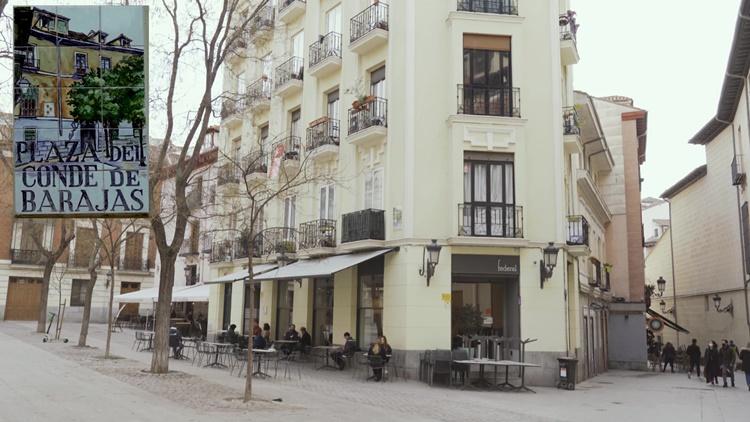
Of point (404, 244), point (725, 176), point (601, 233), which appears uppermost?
point (725, 176)

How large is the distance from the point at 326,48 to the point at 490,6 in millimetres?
6414

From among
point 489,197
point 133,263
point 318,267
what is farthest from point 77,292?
point 489,197

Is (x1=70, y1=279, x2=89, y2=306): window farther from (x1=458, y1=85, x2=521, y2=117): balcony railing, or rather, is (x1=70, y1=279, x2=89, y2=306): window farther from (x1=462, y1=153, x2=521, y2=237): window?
(x1=458, y1=85, x2=521, y2=117): balcony railing

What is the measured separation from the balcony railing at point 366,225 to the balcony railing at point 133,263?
1319 inches

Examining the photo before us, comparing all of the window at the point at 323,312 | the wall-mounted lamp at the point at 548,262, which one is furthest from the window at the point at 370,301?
the wall-mounted lamp at the point at 548,262

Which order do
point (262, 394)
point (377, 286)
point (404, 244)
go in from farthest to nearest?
point (377, 286), point (404, 244), point (262, 394)

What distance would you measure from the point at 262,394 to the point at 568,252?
1094 cm

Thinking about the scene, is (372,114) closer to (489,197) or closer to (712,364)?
(489,197)

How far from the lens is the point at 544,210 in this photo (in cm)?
1942

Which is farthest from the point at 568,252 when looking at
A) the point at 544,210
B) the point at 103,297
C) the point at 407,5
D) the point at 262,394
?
the point at 103,297

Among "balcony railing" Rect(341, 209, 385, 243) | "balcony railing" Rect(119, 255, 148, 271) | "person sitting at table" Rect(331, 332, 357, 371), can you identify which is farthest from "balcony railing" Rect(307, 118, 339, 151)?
"balcony railing" Rect(119, 255, 148, 271)

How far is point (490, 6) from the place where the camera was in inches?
787

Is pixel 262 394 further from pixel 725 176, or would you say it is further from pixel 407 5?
pixel 725 176

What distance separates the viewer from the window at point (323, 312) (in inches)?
898
